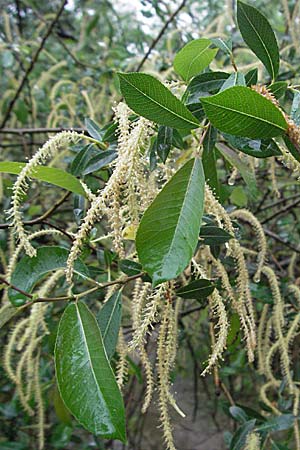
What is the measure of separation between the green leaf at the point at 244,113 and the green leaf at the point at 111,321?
345 millimetres

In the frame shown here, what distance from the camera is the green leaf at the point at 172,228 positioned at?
554mm

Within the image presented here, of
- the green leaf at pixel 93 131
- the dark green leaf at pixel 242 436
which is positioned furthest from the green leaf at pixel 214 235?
the dark green leaf at pixel 242 436

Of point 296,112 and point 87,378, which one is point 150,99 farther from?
point 87,378

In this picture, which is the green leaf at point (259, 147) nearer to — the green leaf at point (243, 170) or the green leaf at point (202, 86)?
the green leaf at point (202, 86)

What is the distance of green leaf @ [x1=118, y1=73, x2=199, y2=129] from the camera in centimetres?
60

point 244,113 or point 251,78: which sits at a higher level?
point 251,78

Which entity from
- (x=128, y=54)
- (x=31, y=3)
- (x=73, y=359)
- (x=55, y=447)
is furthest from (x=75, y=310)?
(x=31, y=3)

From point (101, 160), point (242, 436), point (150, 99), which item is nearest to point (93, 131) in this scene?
point (101, 160)

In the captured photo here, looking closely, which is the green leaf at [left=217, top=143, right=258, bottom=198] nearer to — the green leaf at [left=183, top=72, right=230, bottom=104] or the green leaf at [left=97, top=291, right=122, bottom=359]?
the green leaf at [left=183, top=72, right=230, bottom=104]

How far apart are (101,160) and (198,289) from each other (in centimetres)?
26

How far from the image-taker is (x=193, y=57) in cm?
74

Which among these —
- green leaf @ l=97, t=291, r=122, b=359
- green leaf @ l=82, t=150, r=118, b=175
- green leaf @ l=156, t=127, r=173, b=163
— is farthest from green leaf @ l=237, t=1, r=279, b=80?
green leaf @ l=97, t=291, r=122, b=359

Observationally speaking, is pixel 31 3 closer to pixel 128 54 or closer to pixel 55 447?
pixel 128 54

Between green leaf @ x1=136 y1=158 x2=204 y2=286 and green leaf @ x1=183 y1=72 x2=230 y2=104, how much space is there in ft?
0.57
